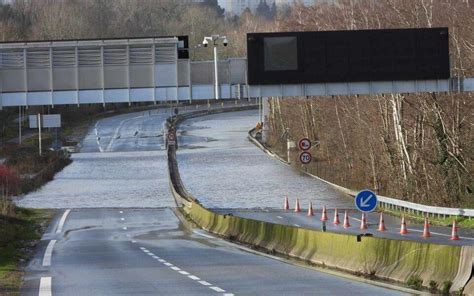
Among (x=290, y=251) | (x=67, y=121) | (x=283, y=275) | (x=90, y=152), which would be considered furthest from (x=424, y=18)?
(x=67, y=121)

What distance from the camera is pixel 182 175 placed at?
80.6m

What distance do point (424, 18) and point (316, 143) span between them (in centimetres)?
3655

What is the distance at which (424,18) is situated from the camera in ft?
182

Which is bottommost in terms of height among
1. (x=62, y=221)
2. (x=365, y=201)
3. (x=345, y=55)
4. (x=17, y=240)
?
(x=62, y=221)

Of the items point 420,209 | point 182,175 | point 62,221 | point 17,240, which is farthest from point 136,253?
point 182,175

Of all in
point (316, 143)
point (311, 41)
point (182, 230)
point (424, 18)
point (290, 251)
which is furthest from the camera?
point (316, 143)

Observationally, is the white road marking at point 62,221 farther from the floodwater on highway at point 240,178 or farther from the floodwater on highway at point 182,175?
the floodwater on highway at point 240,178

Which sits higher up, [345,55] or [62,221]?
[345,55]

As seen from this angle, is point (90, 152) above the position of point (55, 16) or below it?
below

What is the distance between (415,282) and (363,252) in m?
3.54

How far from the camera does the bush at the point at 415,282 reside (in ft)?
62.8

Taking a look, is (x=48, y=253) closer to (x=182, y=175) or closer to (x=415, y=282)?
(x=415, y=282)

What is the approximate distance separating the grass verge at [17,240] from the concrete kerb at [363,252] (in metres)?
7.78

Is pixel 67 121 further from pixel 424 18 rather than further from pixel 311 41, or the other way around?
pixel 311 41
